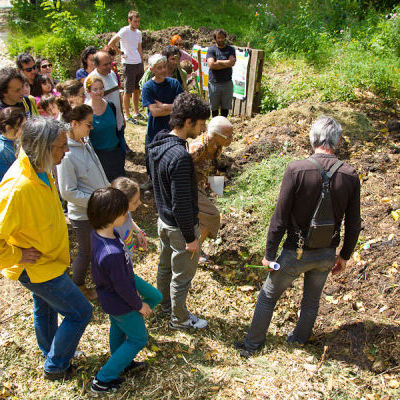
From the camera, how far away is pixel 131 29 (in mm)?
8930

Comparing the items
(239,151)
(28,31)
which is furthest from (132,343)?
(28,31)

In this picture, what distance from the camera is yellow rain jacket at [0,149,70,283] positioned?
2.60m

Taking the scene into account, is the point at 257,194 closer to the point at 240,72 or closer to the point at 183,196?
the point at 183,196

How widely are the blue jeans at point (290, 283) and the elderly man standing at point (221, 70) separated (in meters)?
5.24

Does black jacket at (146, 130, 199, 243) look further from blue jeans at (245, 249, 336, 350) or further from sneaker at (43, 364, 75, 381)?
sneaker at (43, 364, 75, 381)

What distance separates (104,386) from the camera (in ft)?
10.3

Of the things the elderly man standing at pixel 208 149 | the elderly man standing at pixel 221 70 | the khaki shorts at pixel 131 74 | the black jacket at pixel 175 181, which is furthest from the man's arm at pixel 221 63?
the black jacket at pixel 175 181

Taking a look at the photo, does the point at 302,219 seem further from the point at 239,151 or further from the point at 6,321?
the point at 239,151

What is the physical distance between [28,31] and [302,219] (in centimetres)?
1334

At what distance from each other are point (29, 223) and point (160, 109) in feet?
10.1

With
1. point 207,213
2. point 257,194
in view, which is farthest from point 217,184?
point 257,194

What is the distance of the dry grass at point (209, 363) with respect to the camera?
320cm

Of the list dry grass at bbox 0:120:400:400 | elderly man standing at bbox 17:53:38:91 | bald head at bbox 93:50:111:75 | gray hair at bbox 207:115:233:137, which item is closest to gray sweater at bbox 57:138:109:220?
gray hair at bbox 207:115:233:137

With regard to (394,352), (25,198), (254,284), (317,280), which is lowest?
(254,284)
